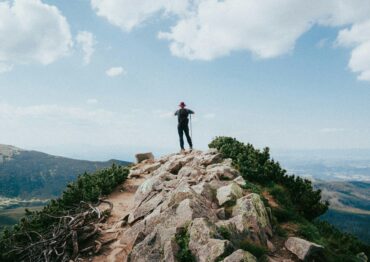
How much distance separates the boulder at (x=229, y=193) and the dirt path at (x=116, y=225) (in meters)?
4.23

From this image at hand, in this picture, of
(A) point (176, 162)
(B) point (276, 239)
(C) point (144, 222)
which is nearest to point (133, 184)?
(A) point (176, 162)

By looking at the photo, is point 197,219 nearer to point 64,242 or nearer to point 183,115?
point 64,242

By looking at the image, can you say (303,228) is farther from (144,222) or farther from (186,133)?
(186,133)

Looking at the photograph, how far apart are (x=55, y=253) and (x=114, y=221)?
343cm

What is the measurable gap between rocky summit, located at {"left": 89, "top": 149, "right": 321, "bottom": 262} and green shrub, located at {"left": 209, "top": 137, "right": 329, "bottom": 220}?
4.87 ft

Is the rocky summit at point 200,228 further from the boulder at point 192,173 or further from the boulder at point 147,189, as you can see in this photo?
the boulder at point 192,173

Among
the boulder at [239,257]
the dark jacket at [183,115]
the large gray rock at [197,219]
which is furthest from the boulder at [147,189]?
the dark jacket at [183,115]

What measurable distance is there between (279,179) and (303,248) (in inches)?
281

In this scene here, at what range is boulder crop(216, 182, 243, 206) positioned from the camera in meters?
A: 13.4

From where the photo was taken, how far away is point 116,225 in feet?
48.2

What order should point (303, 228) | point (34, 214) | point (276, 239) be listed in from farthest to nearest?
1. point (34, 214)
2. point (303, 228)
3. point (276, 239)

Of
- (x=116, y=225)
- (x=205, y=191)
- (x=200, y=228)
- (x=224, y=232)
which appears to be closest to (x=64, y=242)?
(x=116, y=225)

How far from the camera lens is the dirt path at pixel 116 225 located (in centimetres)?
1201

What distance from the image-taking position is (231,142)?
79.4 feet
